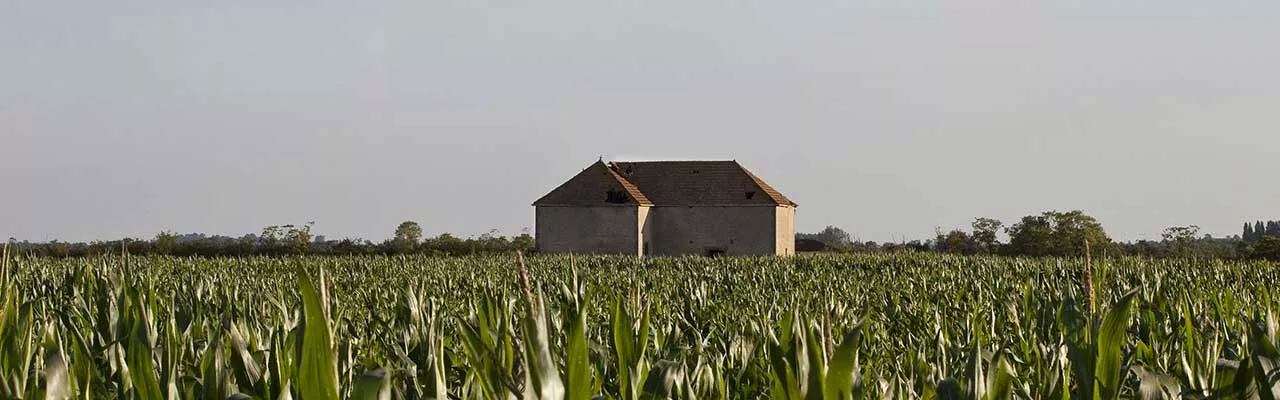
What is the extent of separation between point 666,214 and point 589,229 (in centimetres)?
501

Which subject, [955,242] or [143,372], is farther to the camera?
[955,242]

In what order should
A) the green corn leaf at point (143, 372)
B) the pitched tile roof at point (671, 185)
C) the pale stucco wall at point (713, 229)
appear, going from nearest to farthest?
the green corn leaf at point (143, 372)
the pale stucco wall at point (713, 229)
the pitched tile roof at point (671, 185)

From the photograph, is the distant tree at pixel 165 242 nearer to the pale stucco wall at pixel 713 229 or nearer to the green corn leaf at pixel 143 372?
the pale stucco wall at pixel 713 229

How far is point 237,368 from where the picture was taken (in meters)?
2.90

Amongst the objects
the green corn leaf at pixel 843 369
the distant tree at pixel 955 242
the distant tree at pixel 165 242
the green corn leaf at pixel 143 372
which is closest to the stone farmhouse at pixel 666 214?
the distant tree at pixel 165 242

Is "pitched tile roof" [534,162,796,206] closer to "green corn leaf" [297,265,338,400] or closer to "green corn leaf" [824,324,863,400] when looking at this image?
"green corn leaf" [824,324,863,400]

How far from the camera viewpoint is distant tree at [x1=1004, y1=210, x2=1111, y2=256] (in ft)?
266

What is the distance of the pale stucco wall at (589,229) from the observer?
2272 inches

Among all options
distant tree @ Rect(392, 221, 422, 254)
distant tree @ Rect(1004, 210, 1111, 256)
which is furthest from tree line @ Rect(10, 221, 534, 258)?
distant tree @ Rect(1004, 210, 1111, 256)

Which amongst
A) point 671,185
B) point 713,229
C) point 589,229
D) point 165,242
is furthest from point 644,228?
point 165,242

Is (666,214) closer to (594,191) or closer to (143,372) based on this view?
(594,191)

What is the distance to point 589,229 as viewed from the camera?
191 ft

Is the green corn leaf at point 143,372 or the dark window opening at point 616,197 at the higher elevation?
the dark window opening at point 616,197

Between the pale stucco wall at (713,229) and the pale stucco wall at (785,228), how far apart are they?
0.59 m
